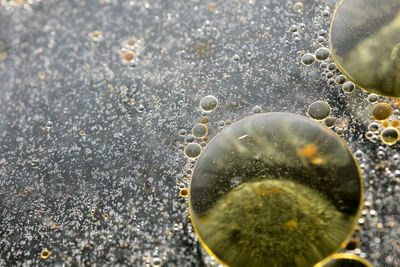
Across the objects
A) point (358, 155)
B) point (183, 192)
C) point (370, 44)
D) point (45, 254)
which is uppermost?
point (370, 44)

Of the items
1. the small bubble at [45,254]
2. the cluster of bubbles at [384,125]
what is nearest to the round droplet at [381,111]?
the cluster of bubbles at [384,125]

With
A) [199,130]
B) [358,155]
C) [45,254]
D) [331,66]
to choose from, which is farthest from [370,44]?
[45,254]

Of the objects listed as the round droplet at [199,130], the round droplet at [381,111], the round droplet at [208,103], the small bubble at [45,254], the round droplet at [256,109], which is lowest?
the small bubble at [45,254]

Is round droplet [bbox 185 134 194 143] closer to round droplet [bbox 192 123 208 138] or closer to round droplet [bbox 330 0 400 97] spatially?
round droplet [bbox 192 123 208 138]

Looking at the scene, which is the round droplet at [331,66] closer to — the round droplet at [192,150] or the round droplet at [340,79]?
the round droplet at [340,79]

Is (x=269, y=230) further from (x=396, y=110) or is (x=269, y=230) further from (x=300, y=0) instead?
(x=300, y=0)

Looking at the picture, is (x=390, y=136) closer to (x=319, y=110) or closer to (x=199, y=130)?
(x=319, y=110)

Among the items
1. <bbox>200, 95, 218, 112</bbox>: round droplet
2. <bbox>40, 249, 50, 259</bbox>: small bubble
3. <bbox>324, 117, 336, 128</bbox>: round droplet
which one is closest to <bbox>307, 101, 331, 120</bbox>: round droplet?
<bbox>324, 117, 336, 128</bbox>: round droplet
